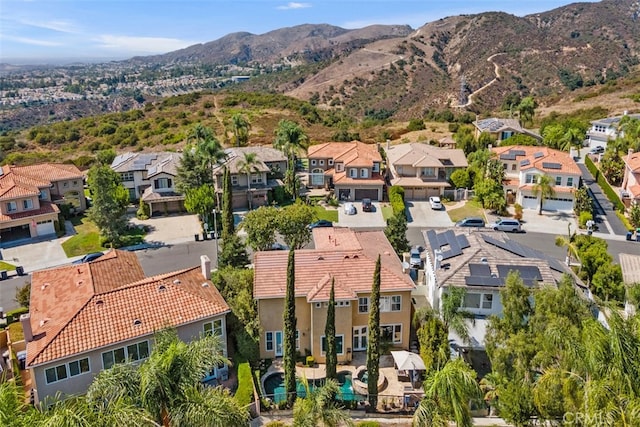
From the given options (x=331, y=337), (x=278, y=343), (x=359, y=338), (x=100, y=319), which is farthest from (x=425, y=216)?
(x=100, y=319)

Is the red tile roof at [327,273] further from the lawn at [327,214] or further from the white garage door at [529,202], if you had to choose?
the white garage door at [529,202]

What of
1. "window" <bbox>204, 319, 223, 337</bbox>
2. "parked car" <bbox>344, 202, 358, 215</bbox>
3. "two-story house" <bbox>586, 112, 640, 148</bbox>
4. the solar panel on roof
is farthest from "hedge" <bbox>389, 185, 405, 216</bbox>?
"two-story house" <bbox>586, 112, 640, 148</bbox>

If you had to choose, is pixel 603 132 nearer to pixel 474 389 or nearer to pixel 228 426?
pixel 474 389

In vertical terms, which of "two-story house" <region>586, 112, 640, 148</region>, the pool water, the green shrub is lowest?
the pool water

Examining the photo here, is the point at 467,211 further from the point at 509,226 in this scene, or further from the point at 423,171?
the point at 423,171

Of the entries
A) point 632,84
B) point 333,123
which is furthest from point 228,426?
point 632,84

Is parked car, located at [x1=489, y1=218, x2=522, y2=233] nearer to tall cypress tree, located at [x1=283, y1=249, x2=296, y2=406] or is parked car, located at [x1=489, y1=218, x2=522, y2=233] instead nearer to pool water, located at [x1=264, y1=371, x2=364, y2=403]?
pool water, located at [x1=264, y1=371, x2=364, y2=403]
